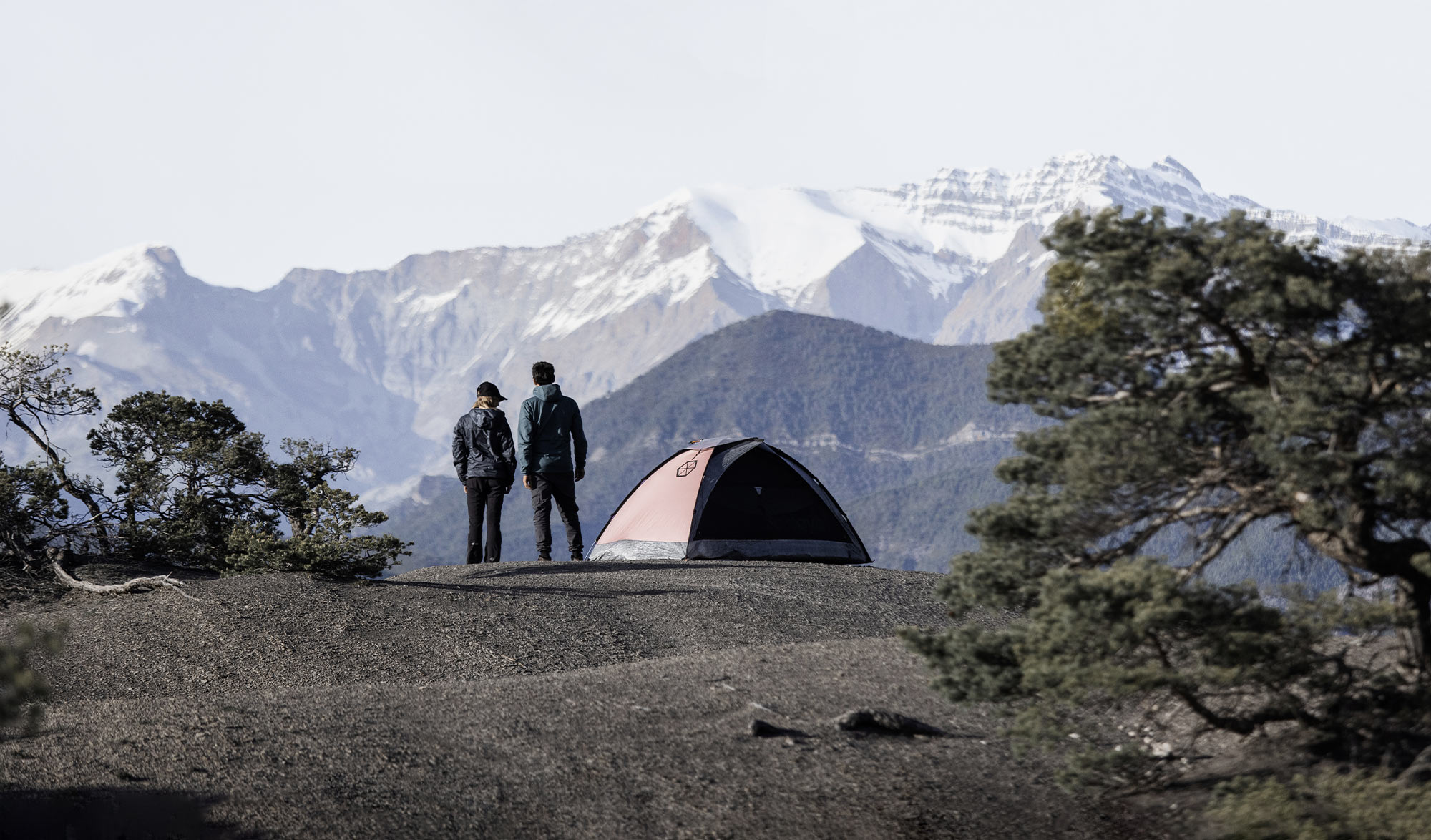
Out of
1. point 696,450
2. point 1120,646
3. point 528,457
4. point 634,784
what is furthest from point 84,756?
point 696,450

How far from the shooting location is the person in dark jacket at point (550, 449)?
15.7 meters

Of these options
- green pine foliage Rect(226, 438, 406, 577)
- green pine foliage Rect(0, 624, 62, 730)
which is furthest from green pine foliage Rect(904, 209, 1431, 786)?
green pine foliage Rect(226, 438, 406, 577)

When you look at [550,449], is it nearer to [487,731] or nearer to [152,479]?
[152,479]

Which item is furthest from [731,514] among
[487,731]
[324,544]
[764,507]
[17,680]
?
[17,680]

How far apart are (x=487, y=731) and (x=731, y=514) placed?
36.9ft

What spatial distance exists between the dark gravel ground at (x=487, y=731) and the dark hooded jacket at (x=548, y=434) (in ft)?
10.5

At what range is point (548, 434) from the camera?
15.8 m

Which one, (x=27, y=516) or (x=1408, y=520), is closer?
(x=1408, y=520)

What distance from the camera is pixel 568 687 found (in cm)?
895

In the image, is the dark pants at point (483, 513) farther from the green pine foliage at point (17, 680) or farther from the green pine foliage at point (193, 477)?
the green pine foliage at point (17, 680)

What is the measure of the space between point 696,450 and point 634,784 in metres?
13.5

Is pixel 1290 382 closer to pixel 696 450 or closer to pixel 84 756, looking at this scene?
pixel 84 756

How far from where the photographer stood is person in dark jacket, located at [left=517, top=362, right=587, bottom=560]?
15672 millimetres

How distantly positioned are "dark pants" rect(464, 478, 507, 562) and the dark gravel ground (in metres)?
2.98
